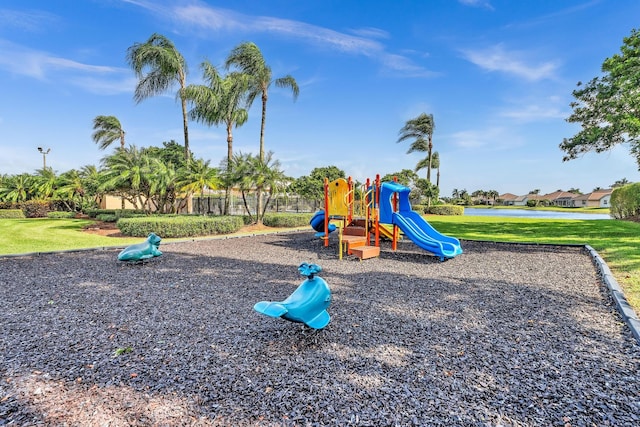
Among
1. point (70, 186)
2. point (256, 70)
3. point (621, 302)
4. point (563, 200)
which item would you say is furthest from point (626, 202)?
point (563, 200)

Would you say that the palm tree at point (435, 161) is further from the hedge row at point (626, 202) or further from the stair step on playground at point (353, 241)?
the stair step on playground at point (353, 241)

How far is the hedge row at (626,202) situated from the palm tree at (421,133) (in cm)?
1503

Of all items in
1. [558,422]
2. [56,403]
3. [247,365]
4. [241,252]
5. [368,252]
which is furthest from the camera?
[241,252]

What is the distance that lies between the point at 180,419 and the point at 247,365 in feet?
2.48

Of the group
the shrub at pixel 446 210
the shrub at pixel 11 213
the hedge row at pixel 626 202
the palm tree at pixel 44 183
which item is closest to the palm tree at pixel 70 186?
the palm tree at pixel 44 183

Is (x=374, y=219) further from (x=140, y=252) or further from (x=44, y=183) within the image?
(x=44, y=183)

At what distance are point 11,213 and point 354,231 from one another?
95.9 feet

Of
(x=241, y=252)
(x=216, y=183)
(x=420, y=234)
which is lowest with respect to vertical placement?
(x=241, y=252)

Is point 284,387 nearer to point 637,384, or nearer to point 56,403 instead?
point 56,403

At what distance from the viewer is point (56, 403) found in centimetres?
228

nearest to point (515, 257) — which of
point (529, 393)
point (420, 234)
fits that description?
point (420, 234)

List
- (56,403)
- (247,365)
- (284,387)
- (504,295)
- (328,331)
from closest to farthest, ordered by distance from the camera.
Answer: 1. (56,403)
2. (284,387)
3. (247,365)
4. (328,331)
5. (504,295)

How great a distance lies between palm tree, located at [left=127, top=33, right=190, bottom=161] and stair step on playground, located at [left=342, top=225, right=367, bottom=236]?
37.6 feet

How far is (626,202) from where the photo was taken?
2016cm
